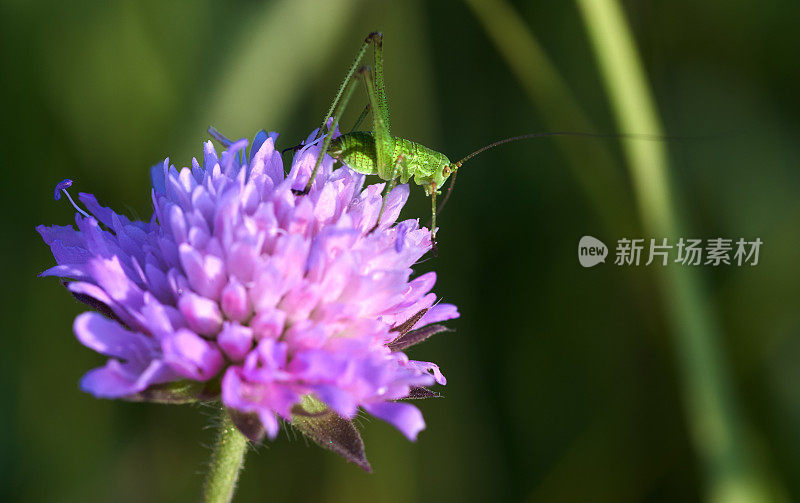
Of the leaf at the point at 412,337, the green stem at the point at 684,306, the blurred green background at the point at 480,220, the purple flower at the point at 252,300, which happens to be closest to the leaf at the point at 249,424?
the purple flower at the point at 252,300

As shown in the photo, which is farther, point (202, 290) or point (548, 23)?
point (548, 23)

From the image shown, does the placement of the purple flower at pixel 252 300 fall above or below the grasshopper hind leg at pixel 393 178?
below

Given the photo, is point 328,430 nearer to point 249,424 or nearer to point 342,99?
point 249,424

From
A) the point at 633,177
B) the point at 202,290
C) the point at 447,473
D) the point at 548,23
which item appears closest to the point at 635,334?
the point at 633,177

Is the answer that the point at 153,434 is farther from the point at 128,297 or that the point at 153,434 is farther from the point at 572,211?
the point at 572,211

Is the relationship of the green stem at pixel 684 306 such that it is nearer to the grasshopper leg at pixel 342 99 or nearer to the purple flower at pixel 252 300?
the grasshopper leg at pixel 342 99

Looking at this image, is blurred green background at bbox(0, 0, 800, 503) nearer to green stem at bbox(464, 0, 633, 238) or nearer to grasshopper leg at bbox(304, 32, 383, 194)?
green stem at bbox(464, 0, 633, 238)

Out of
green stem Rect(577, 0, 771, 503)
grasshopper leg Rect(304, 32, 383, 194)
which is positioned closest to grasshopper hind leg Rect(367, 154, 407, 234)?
grasshopper leg Rect(304, 32, 383, 194)
